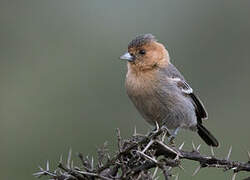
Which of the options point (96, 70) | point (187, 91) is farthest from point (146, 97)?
point (96, 70)

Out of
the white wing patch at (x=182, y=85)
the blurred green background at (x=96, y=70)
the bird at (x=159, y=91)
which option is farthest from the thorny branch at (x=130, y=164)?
the blurred green background at (x=96, y=70)

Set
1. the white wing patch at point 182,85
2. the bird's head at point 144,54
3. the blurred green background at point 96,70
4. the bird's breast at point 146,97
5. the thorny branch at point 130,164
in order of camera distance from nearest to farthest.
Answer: the thorny branch at point 130,164 < the bird's breast at point 146,97 < the bird's head at point 144,54 < the white wing patch at point 182,85 < the blurred green background at point 96,70

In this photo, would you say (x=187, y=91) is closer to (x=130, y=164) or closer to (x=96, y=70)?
(x=96, y=70)

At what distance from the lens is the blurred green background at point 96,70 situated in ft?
27.0

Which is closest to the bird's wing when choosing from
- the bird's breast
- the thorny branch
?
the bird's breast

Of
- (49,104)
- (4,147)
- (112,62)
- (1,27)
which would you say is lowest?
(4,147)

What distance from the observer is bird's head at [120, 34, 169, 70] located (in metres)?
7.01

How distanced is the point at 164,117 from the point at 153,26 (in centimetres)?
541

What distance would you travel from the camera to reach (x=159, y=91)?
672 cm

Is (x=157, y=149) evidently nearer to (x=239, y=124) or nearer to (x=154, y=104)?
(x=154, y=104)

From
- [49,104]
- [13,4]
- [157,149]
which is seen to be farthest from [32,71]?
[157,149]

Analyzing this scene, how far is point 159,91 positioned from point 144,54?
58cm

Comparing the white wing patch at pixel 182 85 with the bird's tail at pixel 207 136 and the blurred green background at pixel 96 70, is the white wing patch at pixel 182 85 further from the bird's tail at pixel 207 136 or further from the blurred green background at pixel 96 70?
the blurred green background at pixel 96 70

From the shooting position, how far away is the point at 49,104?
908cm
